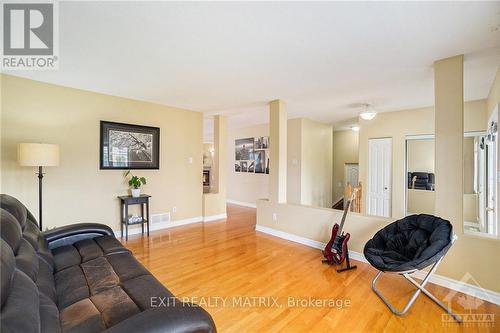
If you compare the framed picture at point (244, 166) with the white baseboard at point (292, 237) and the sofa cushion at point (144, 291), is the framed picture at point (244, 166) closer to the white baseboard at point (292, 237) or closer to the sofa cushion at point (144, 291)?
the white baseboard at point (292, 237)

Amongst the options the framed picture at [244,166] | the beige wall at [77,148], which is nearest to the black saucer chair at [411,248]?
the beige wall at [77,148]

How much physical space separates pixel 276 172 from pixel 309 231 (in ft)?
3.70

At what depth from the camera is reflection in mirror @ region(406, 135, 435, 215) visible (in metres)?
4.66

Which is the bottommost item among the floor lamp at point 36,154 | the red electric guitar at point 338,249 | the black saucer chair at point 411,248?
the red electric guitar at point 338,249

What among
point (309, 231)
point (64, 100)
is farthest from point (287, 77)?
point (64, 100)

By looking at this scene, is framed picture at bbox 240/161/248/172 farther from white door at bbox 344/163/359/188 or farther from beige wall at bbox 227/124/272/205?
white door at bbox 344/163/359/188

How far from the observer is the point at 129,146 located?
3.97m

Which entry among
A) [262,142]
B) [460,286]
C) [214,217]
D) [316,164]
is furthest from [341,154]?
[460,286]

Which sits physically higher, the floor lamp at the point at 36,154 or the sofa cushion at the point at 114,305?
the floor lamp at the point at 36,154

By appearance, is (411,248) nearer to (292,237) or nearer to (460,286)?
(460,286)

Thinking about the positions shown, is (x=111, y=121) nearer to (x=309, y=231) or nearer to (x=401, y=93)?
(x=309, y=231)

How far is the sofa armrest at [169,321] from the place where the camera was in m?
0.93

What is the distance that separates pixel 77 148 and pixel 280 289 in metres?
3.50

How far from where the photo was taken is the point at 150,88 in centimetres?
344
